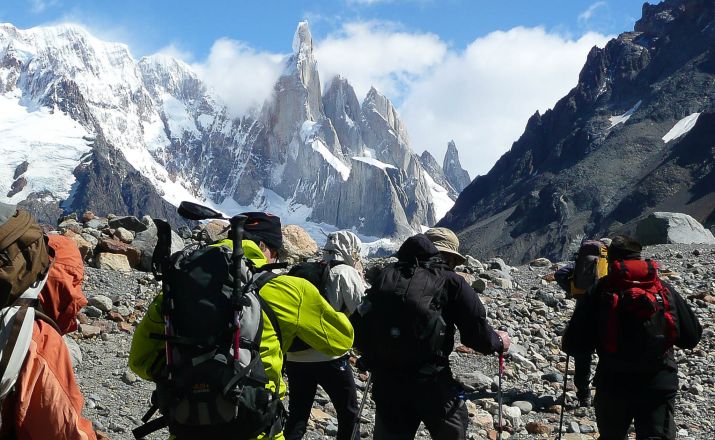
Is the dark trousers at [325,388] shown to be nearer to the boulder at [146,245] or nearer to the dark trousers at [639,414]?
the dark trousers at [639,414]

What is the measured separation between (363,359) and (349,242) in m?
1.42

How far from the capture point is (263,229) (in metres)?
4.41

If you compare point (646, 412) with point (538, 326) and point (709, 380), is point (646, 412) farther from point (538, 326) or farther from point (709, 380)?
point (538, 326)

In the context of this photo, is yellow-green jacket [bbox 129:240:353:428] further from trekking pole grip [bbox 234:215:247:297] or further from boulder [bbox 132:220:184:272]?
boulder [bbox 132:220:184:272]

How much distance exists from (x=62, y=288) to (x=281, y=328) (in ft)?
3.62

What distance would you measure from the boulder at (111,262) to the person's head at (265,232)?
1211 cm

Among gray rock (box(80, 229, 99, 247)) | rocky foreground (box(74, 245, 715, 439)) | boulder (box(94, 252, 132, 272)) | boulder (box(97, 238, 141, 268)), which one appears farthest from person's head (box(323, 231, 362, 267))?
gray rock (box(80, 229, 99, 247))

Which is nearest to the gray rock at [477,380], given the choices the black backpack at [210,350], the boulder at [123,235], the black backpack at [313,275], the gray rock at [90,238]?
the black backpack at [313,275]

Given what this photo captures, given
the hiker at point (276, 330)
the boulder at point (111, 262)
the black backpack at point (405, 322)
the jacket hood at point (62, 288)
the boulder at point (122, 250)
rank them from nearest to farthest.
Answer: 1. the jacket hood at point (62, 288)
2. the hiker at point (276, 330)
3. the black backpack at point (405, 322)
4. the boulder at point (111, 262)
5. the boulder at point (122, 250)

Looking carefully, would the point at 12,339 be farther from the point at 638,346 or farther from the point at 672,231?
the point at 672,231

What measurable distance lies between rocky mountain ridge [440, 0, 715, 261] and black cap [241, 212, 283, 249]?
276 feet

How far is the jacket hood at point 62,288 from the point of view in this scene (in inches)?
130

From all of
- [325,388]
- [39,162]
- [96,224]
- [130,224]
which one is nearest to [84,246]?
[130,224]

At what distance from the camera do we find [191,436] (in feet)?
11.3
